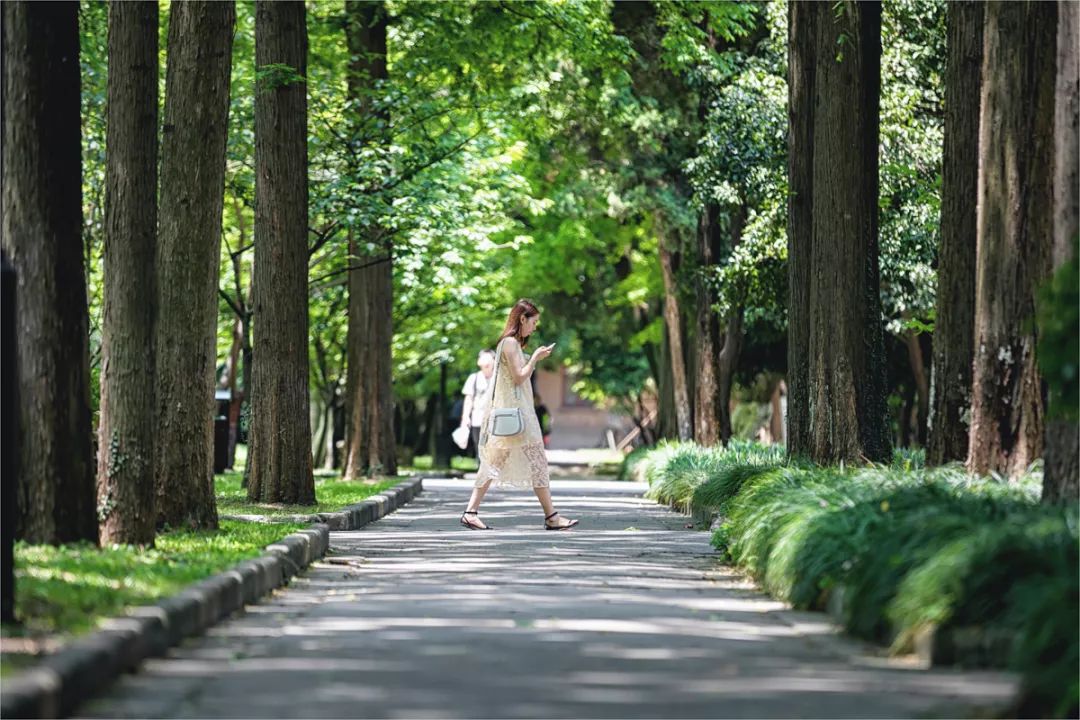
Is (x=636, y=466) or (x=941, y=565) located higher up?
(x=941, y=565)

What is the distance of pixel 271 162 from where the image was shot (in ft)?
65.3

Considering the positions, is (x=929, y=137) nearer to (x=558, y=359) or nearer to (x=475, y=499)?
(x=475, y=499)

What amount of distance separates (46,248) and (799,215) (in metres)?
10.5

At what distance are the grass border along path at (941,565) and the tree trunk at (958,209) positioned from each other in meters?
1.34

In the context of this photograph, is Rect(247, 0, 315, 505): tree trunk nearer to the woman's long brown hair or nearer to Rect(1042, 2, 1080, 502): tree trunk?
the woman's long brown hair

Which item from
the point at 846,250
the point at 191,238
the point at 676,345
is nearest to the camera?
the point at 191,238

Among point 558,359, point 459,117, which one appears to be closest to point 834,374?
point 459,117

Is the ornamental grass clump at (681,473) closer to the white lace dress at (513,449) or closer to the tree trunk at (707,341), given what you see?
the tree trunk at (707,341)

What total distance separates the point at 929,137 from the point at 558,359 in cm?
2678

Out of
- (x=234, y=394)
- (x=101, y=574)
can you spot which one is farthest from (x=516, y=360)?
(x=234, y=394)

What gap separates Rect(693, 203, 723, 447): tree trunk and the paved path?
17915 mm

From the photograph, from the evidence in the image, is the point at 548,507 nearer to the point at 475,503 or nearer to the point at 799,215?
the point at 475,503

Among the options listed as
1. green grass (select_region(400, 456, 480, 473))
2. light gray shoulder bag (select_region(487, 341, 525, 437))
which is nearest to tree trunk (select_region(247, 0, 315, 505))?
light gray shoulder bag (select_region(487, 341, 525, 437))

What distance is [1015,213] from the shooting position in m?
12.5
